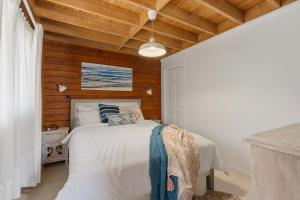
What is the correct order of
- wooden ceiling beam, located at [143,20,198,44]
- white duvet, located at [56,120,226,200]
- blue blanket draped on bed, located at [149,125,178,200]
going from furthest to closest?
wooden ceiling beam, located at [143,20,198,44]
blue blanket draped on bed, located at [149,125,178,200]
white duvet, located at [56,120,226,200]

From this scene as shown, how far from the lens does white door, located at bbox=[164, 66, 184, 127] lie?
4.02 metres

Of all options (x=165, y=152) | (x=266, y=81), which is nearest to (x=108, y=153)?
(x=165, y=152)

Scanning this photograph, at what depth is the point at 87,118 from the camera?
3.10 metres

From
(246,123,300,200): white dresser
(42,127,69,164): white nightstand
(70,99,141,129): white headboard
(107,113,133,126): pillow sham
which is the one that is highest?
(70,99,141,129): white headboard

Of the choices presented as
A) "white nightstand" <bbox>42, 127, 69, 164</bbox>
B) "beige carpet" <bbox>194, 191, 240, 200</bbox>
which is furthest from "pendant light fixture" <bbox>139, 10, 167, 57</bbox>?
"white nightstand" <bbox>42, 127, 69, 164</bbox>

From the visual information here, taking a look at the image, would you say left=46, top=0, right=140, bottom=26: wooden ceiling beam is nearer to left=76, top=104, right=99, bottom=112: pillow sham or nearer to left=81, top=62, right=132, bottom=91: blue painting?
left=81, top=62, right=132, bottom=91: blue painting

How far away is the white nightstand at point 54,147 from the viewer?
9.26 feet

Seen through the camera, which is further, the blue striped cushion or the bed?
the blue striped cushion

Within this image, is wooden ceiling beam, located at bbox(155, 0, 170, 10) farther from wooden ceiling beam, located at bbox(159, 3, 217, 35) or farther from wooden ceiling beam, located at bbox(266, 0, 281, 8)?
wooden ceiling beam, located at bbox(266, 0, 281, 8)

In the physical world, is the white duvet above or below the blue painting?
below

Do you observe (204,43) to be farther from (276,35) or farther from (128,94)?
(128,94)

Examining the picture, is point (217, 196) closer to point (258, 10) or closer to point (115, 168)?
point (115, 168)

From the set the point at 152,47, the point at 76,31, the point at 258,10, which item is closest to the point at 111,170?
the point at 152,47

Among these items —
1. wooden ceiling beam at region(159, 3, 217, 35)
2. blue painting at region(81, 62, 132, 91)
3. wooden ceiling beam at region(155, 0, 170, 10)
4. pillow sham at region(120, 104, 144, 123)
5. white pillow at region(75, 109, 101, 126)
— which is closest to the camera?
wooden ceiling beam at region(155, 0, 170, 10)
